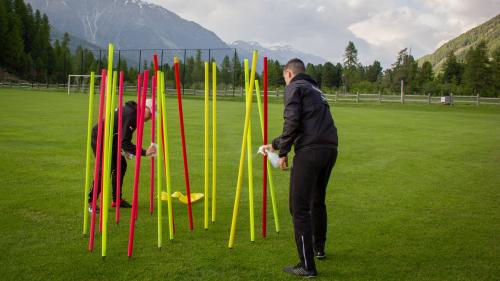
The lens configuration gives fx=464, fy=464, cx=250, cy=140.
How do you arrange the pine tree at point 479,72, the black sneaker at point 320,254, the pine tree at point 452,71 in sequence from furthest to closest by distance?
1. the pine tree at point 452,71
2. the pine tree at point 479,72
3. the black sneaker at point 320,254

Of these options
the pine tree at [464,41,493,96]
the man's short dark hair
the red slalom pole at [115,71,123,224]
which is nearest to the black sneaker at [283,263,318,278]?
the man's short dark hair

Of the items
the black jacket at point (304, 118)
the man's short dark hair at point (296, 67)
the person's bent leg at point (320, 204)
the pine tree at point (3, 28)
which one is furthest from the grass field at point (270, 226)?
the pine tree at point (3, 28)

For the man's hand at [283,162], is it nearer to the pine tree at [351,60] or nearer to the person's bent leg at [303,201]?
the person's bent leg at [303,201]

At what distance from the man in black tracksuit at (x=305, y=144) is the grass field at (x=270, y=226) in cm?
57

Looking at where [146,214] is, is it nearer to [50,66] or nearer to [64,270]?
[64,270]

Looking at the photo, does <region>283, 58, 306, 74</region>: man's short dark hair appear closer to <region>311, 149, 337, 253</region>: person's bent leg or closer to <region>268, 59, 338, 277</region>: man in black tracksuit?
<region>268, 59, 338, 277</region>: man in black tracksuit

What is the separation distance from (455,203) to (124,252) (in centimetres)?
620

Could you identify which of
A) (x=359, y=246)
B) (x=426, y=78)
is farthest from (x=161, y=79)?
(x=426, y=78)

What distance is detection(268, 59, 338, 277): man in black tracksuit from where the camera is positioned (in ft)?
16.5

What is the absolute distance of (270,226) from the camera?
714 cm

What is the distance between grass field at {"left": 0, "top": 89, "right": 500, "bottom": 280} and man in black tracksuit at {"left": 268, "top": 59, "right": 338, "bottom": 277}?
1.88 ft

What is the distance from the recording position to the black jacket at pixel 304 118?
197 inches

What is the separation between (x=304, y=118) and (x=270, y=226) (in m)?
2.60

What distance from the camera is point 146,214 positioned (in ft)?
25.0
